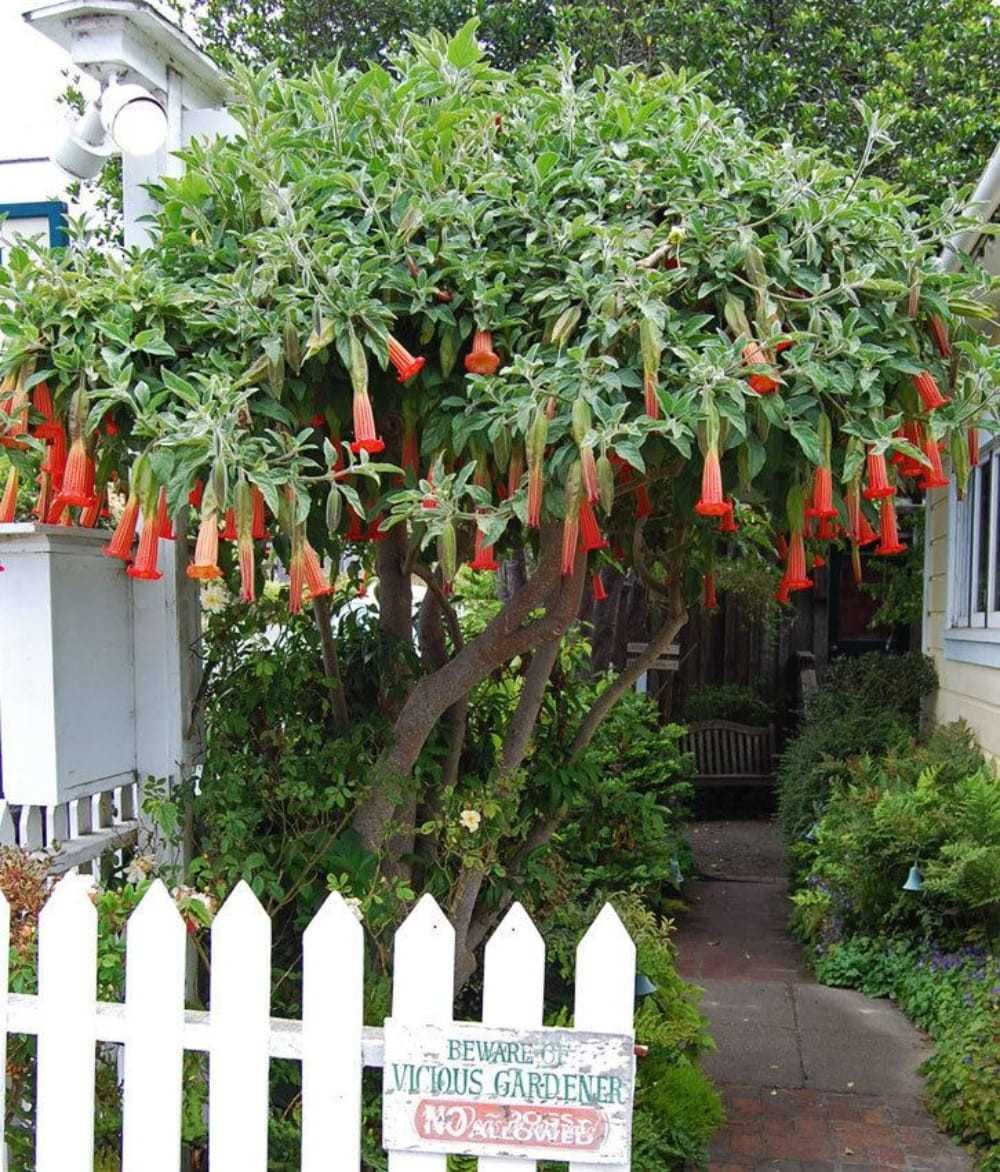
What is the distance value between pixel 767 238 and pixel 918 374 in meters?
0.45

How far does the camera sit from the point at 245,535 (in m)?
2.33

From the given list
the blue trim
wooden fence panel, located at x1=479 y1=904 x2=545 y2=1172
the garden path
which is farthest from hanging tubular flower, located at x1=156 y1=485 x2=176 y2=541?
the garden path

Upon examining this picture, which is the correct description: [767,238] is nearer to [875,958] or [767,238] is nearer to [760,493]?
[760,493]

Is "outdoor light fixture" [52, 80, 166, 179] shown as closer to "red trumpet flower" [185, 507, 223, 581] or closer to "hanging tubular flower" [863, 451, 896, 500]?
Answer: "red trumpet flower" [185, 507, 223, 581]

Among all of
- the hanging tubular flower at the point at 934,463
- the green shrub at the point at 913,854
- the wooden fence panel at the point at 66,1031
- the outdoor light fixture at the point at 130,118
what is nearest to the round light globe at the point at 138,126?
the outdoor light fixture at the point at 130,118

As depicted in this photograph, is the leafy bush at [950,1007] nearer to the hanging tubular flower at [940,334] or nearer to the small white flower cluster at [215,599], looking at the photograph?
the hanging tubular flower at [940,334]

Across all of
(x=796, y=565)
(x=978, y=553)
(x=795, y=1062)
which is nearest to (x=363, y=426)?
(x=796, y=565)

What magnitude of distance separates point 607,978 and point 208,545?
3.73 feet

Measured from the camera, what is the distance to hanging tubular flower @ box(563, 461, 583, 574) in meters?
2.36

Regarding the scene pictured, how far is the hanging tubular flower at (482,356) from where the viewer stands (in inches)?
102

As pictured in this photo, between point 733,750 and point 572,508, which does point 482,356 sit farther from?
point 733,750

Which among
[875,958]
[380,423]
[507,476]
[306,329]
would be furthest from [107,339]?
[875,958]

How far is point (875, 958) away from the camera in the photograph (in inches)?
220

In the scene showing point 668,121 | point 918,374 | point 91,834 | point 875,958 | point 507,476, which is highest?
point 668,121
